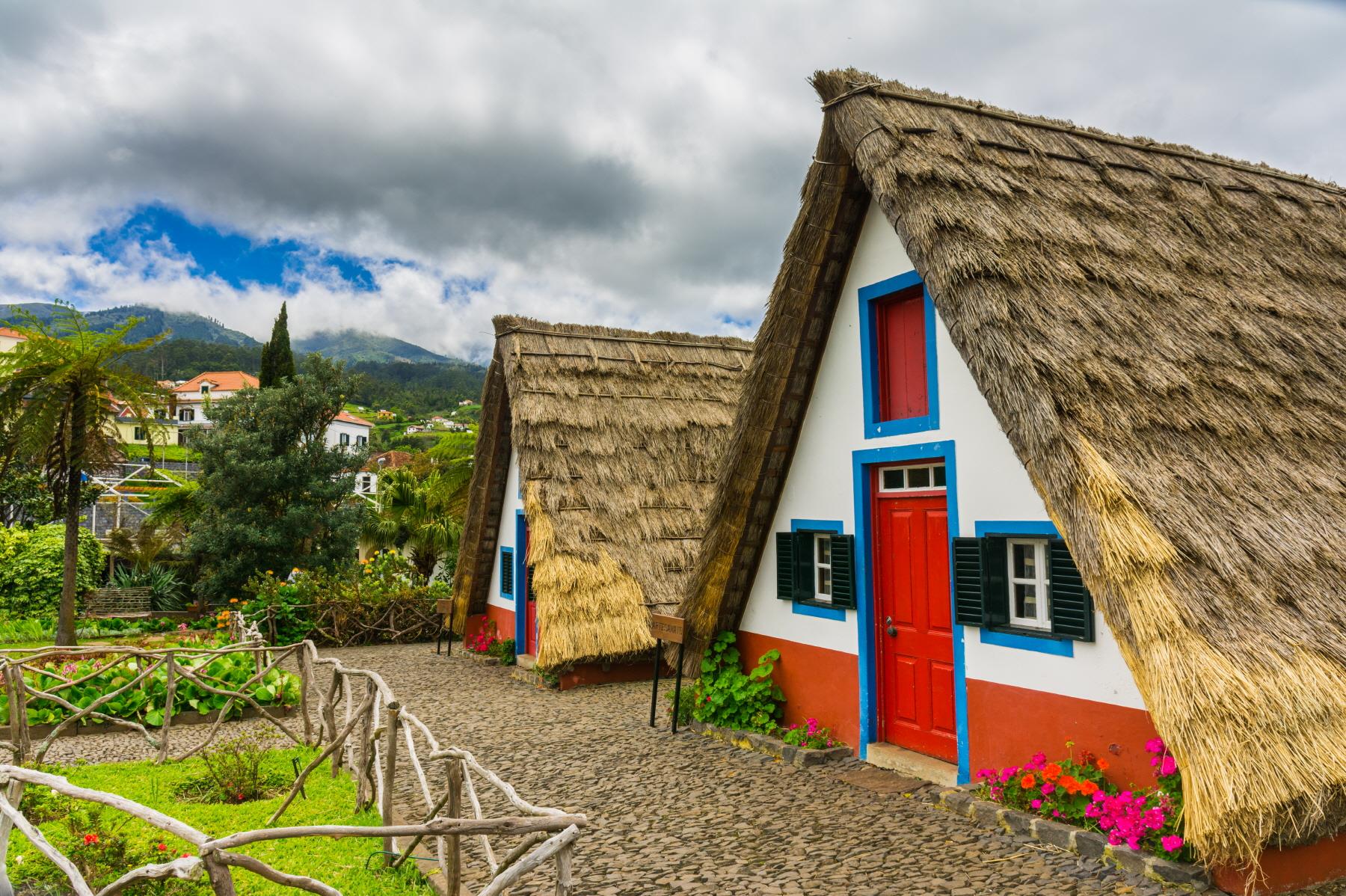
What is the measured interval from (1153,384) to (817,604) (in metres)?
3.67

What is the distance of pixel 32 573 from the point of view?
1778 centimetres

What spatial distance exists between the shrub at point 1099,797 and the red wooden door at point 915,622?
0.87 m

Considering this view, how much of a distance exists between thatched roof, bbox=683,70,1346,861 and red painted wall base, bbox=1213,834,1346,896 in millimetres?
189

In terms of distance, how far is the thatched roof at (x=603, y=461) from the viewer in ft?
40.0

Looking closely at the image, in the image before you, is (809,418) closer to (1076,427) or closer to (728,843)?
(1076,427)

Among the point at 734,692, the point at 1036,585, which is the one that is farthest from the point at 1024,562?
the point at 734,692

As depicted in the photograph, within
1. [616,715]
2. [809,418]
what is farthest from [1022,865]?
[616,715]

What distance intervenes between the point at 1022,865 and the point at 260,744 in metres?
7.18

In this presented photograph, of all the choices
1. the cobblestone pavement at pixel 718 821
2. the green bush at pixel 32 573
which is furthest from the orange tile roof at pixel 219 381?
the cobblestone pavement at pixel 718 821

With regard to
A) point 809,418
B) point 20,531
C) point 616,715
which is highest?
point 809,418

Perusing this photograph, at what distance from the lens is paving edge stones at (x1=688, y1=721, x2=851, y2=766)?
315 inches

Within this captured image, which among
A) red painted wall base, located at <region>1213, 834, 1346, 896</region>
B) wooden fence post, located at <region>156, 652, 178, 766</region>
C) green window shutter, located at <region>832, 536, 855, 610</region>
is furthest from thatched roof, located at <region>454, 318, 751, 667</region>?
red painted wall base, located at <region>1213, 834, 1346, 896</region>

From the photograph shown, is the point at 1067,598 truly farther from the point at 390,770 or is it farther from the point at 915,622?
the point at 390,770

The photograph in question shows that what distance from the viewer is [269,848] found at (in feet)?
19.4
